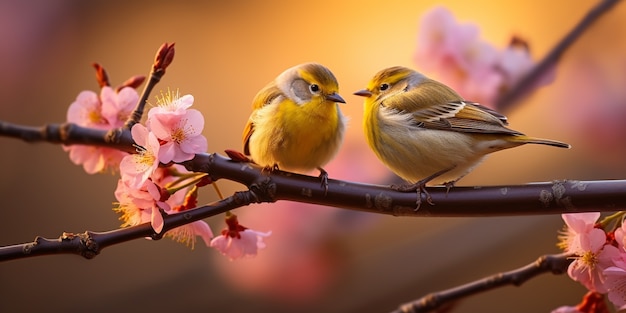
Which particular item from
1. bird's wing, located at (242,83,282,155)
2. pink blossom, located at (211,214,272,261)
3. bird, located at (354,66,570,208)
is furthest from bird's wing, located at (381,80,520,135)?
pink blossom, located at (211,214,272,261)

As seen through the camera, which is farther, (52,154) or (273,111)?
(52,154)

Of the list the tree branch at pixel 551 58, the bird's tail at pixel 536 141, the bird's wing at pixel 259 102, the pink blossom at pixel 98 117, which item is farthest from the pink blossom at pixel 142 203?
the tree branch at pixel 551 58

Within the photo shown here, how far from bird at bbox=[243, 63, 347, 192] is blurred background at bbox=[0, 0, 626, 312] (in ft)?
2.10

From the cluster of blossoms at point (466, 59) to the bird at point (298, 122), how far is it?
0.41 metres

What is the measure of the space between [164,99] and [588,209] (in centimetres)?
39

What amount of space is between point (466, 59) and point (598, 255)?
2.34ft

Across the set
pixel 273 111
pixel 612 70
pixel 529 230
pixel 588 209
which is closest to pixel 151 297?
pixel 529 230

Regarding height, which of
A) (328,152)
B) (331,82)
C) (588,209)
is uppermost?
(331,82)

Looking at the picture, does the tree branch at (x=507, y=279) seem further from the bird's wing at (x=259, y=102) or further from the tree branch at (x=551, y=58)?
the tree branch at (x=551, y=58)

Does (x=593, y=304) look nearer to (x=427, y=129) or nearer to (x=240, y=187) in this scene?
(x=427, y=129)

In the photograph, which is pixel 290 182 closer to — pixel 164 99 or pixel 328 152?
pixel 164 99

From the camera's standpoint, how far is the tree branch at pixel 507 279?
26.4 inches

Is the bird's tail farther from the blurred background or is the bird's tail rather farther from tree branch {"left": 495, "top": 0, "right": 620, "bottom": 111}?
the blurred background

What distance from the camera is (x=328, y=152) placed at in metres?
0.90
